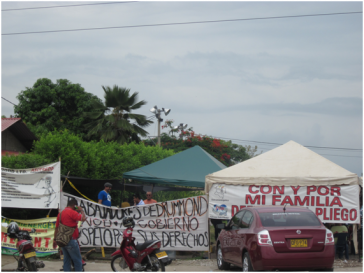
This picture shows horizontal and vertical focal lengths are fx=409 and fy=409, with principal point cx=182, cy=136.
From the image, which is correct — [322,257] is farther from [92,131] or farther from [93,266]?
[92,131]

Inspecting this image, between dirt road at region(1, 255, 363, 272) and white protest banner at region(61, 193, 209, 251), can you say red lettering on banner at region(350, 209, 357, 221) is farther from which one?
white protest banner at region(61, 193, 209, 251)

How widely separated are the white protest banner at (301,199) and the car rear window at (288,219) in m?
2.95

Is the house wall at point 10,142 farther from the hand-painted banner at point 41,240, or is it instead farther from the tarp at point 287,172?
the tarp at point 287,172

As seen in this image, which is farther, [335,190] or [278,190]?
[278,190]

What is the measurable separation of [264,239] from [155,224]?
4345mm

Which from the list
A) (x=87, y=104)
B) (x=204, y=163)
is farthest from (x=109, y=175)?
(x=87, y=104)

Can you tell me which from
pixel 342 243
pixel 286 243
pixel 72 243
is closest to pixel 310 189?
pixel 342 243

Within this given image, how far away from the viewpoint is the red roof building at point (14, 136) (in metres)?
26.5

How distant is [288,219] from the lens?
307 inches

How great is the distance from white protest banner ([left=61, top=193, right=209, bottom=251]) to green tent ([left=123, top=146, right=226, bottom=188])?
227 cm

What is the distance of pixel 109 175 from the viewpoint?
1866 centimetres

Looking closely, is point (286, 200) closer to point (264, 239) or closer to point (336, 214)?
point (336, 214)

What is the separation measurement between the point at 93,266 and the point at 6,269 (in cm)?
194

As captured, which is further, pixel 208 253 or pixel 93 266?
pixel 208 253
